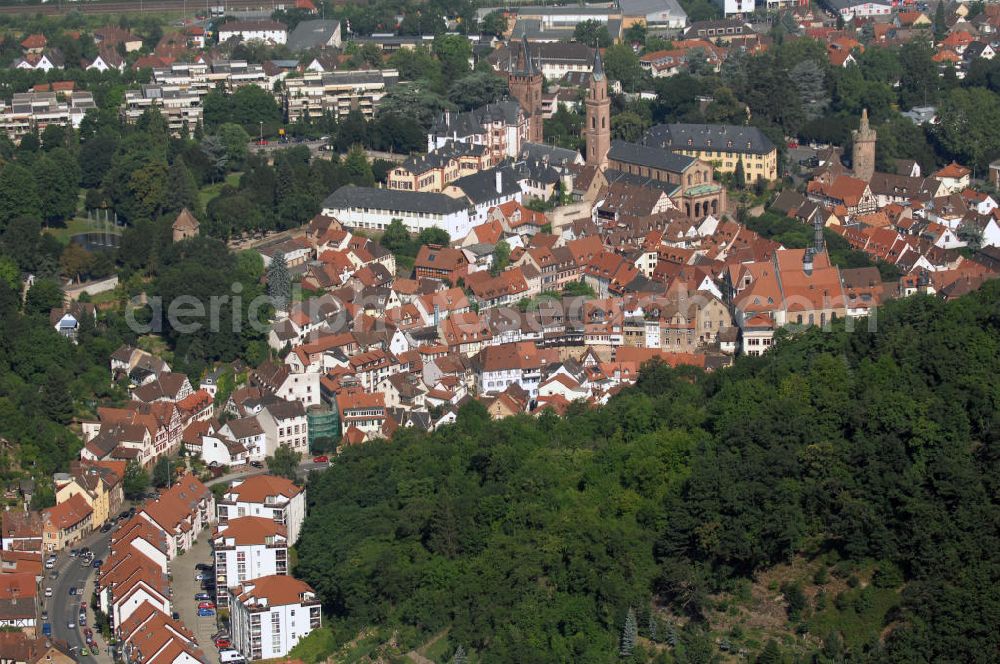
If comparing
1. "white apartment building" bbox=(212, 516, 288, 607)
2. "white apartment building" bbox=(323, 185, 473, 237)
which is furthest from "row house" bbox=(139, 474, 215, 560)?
"white apartment building" bbox=(323, 185, 473, 237)

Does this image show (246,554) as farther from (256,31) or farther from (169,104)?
(256,31)

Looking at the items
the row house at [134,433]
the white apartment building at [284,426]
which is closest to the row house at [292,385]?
the white apartment building at [284,426]

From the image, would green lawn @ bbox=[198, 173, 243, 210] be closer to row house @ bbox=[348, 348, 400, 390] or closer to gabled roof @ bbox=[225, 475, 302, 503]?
row house @ bbox=[348, 348, 400, 390]

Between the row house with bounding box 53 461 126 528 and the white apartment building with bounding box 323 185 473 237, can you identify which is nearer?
the row house with bounding box 53 461 126 528

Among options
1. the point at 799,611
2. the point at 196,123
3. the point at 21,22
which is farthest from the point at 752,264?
the point at 21,22

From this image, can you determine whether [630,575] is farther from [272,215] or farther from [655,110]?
[655,110]

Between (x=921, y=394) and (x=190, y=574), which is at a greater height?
(x=921, y=394)
